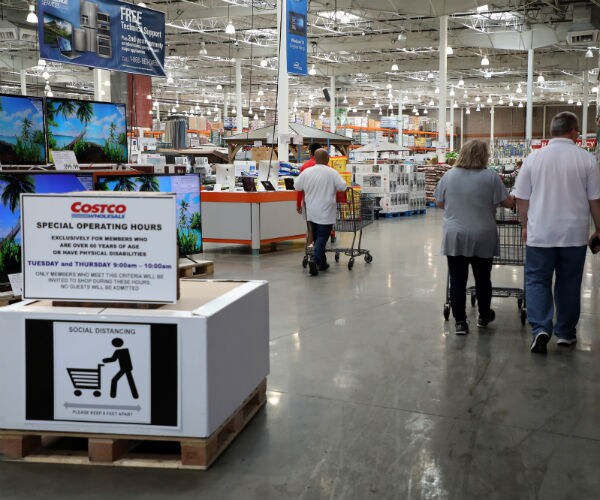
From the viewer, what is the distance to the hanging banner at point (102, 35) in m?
7.88

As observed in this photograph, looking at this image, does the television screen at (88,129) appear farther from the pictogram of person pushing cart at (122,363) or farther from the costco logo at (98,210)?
the pictogram of person pushing cart at (122,363)

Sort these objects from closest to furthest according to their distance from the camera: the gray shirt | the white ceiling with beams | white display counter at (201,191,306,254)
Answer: the gray shirt, white display counter at (201,191,306,254), the white ceiling with beams

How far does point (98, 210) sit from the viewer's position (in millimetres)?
3570

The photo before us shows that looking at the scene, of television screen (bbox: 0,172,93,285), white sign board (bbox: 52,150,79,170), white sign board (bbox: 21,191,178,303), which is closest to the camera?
white sign board (bbox: 21,191,178,303)

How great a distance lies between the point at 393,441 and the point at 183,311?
1.28 m

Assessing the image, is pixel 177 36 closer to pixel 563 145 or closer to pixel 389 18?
pixel 389 18

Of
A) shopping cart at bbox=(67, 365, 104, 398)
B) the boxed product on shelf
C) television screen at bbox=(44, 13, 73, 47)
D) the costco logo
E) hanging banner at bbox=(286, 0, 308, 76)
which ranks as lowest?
shopping cart at bbox=(67, 365, 104, 398)

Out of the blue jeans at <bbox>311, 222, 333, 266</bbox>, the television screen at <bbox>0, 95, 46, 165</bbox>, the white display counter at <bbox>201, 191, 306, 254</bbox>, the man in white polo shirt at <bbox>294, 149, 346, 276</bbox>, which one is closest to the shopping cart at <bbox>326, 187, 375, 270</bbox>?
the blue jeans at <bbox>311, 222, 333, 266</bbox>

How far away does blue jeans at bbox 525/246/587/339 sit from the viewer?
5.47 metres

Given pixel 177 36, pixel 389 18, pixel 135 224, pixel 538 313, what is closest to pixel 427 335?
pixel 538 313

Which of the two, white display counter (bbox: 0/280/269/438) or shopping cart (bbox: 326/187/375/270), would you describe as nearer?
white display counter (bbox: 0/280/269/438)

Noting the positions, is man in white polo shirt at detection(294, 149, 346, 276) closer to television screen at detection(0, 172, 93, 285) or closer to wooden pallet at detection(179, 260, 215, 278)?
wooden pallet at detection(179, 260, 215, 278)

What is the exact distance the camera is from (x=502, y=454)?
362cm

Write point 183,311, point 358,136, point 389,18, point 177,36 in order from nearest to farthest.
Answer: point 183,311 → point 389,18 → point 177,36 → point 358,136
